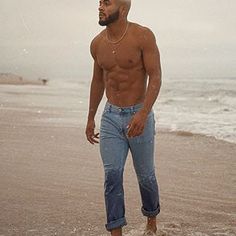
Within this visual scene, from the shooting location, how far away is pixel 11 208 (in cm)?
455

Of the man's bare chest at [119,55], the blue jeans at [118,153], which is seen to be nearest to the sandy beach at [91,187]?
the blue jeans at [118,153]

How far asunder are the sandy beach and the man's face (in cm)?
185

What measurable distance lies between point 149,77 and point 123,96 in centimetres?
28

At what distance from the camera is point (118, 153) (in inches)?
137

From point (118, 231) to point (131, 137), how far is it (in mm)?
759

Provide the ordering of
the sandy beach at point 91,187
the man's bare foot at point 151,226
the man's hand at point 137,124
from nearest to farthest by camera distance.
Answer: the man's hand at point 137,124
the man's bare foot at point 151,226
the sandy beach at point 91,187

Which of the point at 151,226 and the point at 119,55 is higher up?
the point at 119,55

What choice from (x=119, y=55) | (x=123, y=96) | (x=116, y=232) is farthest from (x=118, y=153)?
(x=119, y=55)

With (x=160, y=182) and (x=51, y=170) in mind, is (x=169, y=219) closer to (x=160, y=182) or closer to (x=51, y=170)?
(x=160, y=182)

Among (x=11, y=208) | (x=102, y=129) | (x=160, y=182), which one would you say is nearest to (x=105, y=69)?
(x=102, y=129)

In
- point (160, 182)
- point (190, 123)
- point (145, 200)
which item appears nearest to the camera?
point (145, 200)

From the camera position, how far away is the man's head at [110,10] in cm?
348

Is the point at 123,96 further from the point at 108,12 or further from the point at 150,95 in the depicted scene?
the point at 108,12

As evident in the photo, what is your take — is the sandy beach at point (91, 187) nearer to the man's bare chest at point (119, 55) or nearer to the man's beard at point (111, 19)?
the man's bare chest at point (119, 55)
